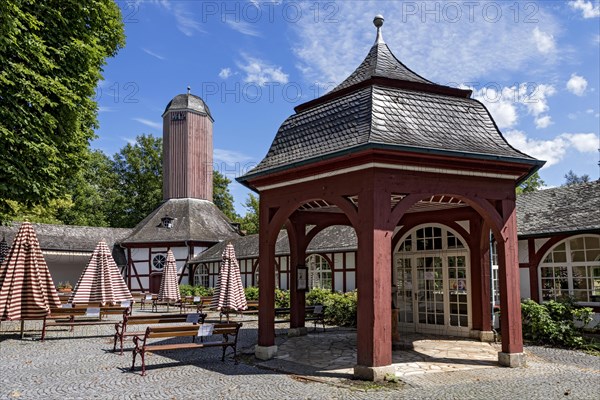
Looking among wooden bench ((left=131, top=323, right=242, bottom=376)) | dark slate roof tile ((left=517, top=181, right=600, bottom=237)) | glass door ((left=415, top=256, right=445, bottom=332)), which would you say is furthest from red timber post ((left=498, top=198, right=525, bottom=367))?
wooden bench ((left=131, top=323, right=242, bottom=376))

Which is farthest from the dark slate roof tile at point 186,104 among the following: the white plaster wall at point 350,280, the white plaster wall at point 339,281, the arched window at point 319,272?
the white plaster wall at point 350,280

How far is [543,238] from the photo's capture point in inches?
535

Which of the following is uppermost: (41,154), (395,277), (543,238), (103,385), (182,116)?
(182,116)

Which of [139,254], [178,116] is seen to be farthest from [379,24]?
[178,116]

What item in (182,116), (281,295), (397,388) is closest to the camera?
(397,388)

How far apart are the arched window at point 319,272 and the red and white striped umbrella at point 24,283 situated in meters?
11.5

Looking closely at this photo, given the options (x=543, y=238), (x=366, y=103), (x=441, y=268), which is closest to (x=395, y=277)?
(x=441, y=268)

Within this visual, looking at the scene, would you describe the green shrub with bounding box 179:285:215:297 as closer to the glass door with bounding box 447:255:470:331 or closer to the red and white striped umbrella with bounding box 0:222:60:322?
the red and white striped umbrella with bounding box 0:222:60:322

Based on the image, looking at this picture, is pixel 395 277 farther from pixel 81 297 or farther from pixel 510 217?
pixel 81 297

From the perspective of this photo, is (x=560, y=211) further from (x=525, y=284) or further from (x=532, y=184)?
(x=532, y=184)

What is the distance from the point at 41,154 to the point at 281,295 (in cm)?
1107

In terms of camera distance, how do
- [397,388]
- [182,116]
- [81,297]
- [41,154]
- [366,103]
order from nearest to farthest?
[397,388], [366,103], [41,154], [81,297], [182,116]

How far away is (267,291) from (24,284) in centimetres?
582

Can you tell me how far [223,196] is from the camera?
162 feet
